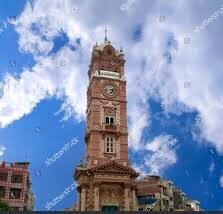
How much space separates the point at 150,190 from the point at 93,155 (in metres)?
25.4

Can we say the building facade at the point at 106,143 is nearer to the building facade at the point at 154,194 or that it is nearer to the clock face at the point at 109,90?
the clock face at the point at 109,90

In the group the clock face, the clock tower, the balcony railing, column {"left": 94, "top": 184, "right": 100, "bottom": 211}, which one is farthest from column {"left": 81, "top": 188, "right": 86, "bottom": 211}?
the clock face

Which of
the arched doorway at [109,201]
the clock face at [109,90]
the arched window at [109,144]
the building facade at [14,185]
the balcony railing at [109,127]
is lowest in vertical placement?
the arched doorway at [109,201]

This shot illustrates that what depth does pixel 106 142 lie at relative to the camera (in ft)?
195

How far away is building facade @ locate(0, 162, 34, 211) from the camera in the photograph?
6203cm

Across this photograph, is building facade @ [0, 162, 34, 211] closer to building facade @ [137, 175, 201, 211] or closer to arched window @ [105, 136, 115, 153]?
arched window @ [105, 136, 115, 153]

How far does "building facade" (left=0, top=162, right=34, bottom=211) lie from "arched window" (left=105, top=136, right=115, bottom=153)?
15899 millimetres

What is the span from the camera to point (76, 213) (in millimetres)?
27953

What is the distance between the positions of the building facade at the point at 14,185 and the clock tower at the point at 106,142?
10.8 metres

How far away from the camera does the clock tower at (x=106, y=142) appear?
55.6 m

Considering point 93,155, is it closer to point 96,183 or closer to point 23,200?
point 96,183

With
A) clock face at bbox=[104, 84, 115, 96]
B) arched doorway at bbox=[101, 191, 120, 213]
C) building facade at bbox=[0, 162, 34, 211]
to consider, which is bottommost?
arched doorway at bbox=[101, 191, 120, 213]

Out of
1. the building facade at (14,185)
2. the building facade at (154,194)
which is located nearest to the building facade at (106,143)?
the building facade at (14,185)

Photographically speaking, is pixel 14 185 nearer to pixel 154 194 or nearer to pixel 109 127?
pixel 109 127
